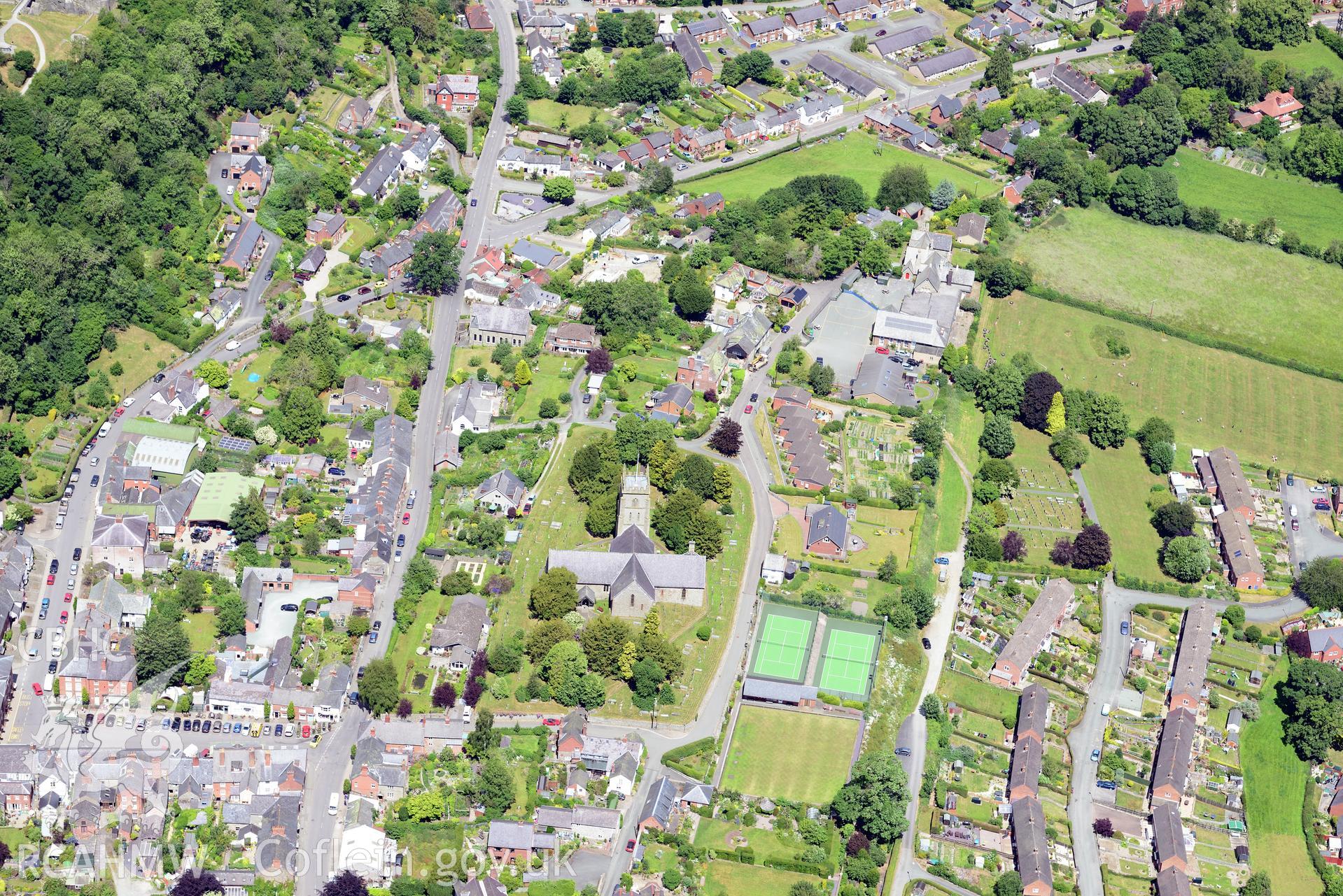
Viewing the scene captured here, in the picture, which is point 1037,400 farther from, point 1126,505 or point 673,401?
point 673,401

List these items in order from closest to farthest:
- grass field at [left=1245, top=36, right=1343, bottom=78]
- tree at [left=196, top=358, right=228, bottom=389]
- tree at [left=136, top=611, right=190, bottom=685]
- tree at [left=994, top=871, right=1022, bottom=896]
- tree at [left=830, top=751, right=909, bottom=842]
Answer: tree at [left=994, top=871, right=1022, bottom=896]
tree at [left=830, top=751, right=909, bottom=842]
tree at [left=136, top=611, right=190, bottom=685]
tree at [left=196, top=358, right=228, bottom=389]
grass field at [left=1245, top=36, right=1343, bottom=78]

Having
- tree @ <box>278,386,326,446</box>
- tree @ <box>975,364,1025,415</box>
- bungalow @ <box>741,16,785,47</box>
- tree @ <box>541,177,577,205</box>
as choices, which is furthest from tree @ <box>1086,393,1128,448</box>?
bungalow @ <box>741,16,785,47</box>

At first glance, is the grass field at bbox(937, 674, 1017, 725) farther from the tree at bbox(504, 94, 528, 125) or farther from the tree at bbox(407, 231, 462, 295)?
the tree at bbox(504, 94, 528, 125)

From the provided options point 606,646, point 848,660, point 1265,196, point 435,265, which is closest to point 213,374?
point 435,265

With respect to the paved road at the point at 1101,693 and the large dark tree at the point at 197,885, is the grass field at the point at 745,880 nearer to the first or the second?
the paved road at the point at 1101,693

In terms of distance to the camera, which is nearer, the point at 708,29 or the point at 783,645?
the point at 783,645

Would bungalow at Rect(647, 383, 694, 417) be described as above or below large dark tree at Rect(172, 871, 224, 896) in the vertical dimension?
above
